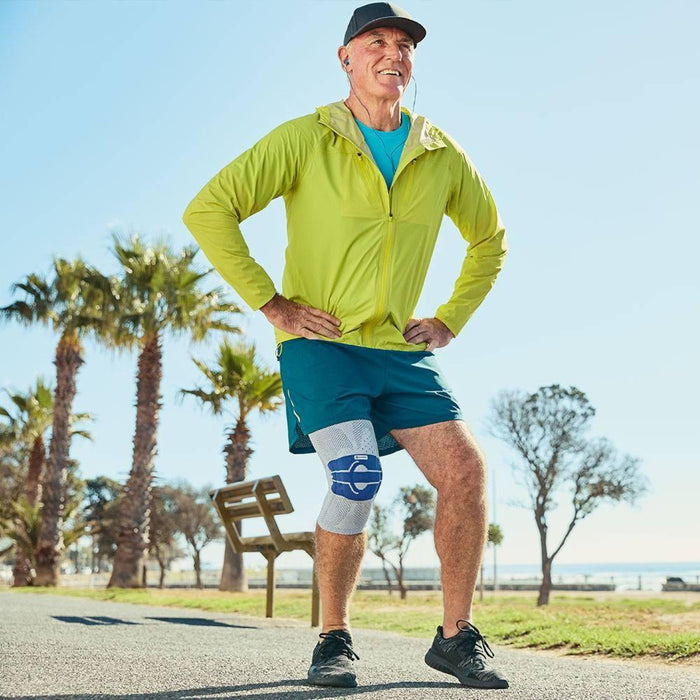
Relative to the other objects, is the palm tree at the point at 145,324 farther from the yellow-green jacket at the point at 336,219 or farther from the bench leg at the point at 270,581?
the yellow-green jacket at the point at 336,219

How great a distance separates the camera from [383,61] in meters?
3.43

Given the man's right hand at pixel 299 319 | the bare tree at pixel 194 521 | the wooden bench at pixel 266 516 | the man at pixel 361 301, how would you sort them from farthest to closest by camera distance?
1. the bare tree at pixel 194 521
2. the wooden bench at pixel 266 516
3. the man's right hand at pixel 299 319
4. the man at pixel 361 301

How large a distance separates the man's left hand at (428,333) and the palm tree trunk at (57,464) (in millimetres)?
22032

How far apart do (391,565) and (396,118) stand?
4260 centimetres

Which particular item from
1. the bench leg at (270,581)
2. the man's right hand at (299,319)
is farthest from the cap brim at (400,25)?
the bench leg at (270,581)

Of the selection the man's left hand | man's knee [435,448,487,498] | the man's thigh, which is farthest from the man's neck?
man's knee [435,448,487,498]

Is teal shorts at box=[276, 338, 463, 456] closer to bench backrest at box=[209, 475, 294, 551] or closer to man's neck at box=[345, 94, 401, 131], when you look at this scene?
man's neck at box=[345, 94, 401, 131]

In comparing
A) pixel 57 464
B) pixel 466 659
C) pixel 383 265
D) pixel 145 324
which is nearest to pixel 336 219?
pixel 383 265

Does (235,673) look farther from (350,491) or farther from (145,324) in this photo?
(145,324)

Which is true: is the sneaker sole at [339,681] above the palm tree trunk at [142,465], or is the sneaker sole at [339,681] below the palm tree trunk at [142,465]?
below

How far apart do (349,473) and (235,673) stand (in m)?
0.90

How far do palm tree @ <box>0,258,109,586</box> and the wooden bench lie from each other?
15.2 meters

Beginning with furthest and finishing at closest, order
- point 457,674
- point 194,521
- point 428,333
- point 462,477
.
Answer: point 194,521 → point 428,333 → point 462,477 → point 457,674

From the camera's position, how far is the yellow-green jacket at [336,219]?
3285mm
